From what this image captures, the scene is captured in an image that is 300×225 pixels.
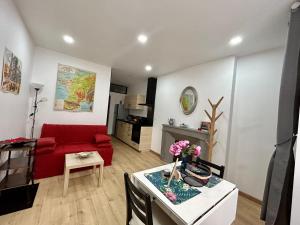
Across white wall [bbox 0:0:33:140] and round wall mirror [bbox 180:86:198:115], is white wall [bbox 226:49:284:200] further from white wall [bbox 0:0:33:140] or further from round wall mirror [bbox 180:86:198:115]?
white wall [bbox 0:0:33:140]

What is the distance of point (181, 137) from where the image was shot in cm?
362

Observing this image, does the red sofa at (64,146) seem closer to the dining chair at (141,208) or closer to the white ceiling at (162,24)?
the white ceiling at (162,24)

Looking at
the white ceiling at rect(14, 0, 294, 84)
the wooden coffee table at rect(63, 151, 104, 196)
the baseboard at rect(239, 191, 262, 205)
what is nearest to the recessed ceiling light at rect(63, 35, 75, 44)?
the white ceiling at rect(14, 0, 294, 84)

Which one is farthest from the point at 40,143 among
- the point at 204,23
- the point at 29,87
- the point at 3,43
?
the point at 204,23

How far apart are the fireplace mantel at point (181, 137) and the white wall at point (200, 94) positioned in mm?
239

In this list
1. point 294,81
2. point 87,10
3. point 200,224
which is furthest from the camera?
point 87,10

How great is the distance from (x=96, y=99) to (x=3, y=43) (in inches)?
90.3

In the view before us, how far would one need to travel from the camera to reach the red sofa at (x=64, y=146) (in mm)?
2486

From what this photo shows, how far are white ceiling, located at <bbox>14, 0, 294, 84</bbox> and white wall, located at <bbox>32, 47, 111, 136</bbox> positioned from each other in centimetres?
39

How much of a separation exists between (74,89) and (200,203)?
3650 millimetres

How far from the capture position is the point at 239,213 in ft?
6.61

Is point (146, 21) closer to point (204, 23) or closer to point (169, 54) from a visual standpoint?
point (204, 23)

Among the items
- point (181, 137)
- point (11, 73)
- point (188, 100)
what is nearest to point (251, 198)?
point (181, 137)

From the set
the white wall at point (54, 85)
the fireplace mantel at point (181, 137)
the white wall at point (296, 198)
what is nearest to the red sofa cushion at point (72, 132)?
the white wall at point (54, 85)
